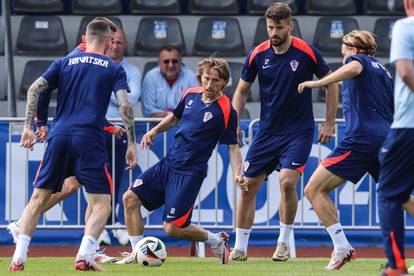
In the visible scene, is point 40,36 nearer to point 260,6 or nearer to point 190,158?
point 260,6

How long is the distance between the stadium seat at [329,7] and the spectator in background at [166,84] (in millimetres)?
3699

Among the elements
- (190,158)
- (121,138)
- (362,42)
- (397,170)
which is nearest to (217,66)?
(190,158)

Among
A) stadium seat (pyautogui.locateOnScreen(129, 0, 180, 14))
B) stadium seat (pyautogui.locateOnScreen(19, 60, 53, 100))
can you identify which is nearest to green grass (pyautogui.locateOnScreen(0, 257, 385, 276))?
stadium seat (pyautogui.locateOnScreen(19, 60, 53, 100))

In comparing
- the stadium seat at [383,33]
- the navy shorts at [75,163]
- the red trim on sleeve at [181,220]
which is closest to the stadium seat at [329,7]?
the stadium seat at [383,33]

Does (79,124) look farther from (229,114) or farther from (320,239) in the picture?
(320,239)

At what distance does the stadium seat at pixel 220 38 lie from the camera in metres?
18.2

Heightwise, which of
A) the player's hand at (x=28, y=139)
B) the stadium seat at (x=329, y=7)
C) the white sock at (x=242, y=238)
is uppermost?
the stadium seat at (x=329, y=7)

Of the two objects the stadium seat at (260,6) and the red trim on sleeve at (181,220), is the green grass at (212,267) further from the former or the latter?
the stadium seat at (260,6)

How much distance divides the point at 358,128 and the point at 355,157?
26 cm

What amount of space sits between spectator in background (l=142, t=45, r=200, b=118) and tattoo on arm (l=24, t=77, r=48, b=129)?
16.7ft

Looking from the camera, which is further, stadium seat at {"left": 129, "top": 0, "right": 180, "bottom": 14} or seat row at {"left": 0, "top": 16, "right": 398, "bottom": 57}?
stadium seat at {"left": 129, "top": 0, "right": 180, "bottom": 14}

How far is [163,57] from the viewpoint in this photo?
51.4ft

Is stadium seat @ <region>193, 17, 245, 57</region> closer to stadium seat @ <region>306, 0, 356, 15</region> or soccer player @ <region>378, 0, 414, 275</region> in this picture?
stadium seat @ <region>306, 0, 356, 15</region>

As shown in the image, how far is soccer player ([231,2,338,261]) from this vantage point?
458 inches
